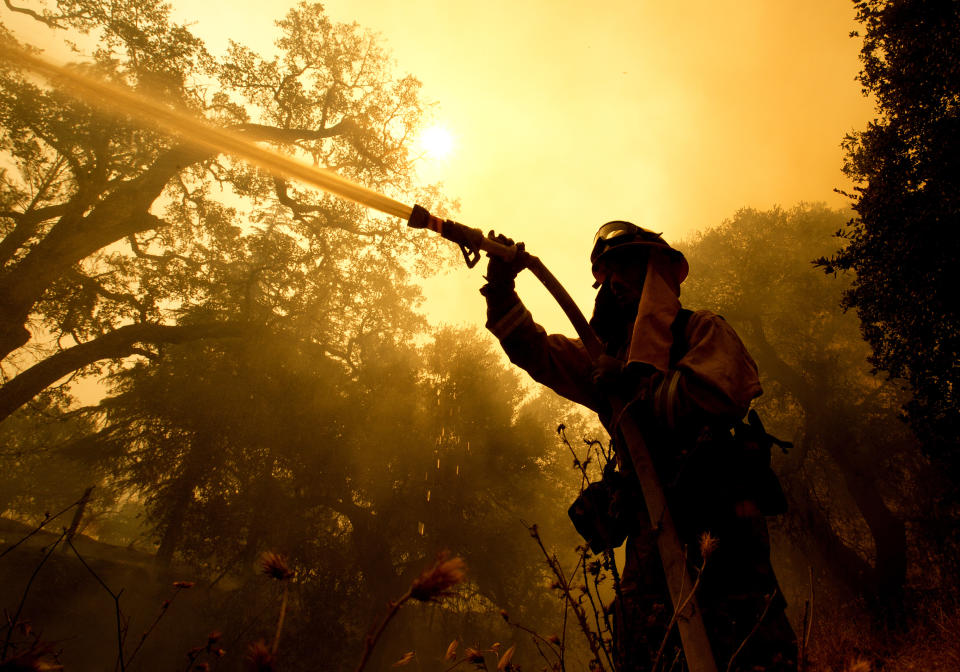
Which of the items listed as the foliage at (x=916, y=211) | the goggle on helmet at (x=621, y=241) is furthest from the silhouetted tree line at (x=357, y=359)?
the goggle on helmet at (x=621, y=241)

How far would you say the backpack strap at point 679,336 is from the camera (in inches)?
112

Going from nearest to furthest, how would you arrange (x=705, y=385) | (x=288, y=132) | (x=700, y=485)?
1. (x=705, y=385)
2. (x=700, y=485)
3. (x=288, y=132)

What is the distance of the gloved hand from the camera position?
337 cm

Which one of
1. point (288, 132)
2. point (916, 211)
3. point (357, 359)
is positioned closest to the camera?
point (916, 211)

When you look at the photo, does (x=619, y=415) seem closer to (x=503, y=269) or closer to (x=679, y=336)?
(x=679, y=336)

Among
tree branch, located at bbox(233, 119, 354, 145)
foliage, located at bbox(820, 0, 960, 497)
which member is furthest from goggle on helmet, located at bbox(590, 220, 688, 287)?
tree branch, located at bbox(233, 119, 354, 145)

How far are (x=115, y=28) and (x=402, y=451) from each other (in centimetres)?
1737

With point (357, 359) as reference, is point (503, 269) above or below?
below

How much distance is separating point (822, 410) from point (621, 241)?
19084 millimetres

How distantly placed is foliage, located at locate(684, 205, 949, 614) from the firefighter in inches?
559

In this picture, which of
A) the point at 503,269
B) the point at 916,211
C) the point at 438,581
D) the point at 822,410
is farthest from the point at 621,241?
the point at 822,410

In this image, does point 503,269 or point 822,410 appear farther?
point 822,410

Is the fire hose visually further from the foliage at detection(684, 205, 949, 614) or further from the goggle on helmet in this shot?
the foliage at detection(684, 205, 949, 614)

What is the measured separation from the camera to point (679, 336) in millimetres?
2932
